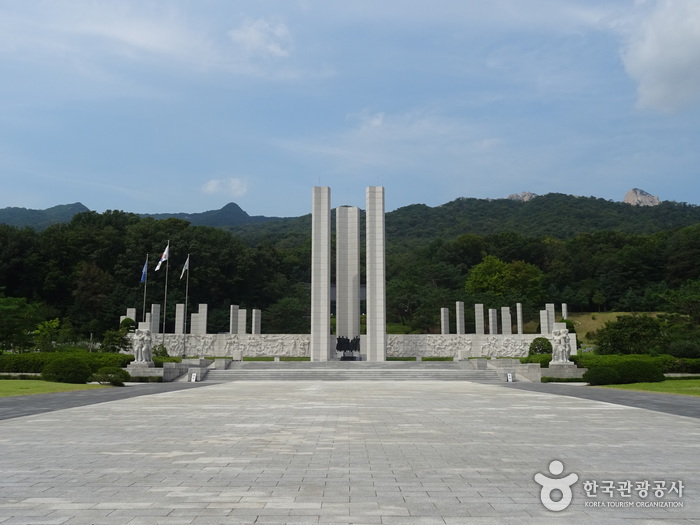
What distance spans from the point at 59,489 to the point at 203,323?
36.9m

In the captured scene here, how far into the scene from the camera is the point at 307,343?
40750mm

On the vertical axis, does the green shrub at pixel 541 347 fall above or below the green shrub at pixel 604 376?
above

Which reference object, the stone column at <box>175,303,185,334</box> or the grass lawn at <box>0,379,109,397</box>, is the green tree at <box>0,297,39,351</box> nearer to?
the stone column at <box>175,303,185,334</box>

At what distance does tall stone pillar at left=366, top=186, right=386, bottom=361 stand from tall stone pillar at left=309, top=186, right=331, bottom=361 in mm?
2659

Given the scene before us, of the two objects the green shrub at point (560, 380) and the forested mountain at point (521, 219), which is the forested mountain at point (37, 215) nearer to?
the forested mountain at point (521, 219)

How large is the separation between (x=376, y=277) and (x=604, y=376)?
19.7 metres

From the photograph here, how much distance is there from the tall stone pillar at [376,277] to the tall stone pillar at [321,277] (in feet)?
8.72

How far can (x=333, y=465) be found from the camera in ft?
20.2

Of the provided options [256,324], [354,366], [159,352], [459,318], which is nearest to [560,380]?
[354,366]

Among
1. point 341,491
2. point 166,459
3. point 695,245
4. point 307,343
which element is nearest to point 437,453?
point 341,491

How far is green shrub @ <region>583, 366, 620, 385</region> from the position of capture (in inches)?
787
